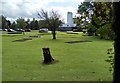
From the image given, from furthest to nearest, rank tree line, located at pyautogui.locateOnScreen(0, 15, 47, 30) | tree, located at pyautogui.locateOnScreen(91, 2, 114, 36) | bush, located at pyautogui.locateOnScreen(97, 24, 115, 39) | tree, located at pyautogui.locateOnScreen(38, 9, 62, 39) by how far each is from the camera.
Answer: tree line, located at pyautogui.locateOnScreen(0, 15, 47, 30) < tree, located at pyautogui.locateOnScreen(38, 9, 62, 39) < tree, located at pyautogui.locateOnScreen(91, 2, 114, 36) < bush, located at pyautogui.locateOnScreen(97, 24, 115, 39)

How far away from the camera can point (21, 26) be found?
95.4 m


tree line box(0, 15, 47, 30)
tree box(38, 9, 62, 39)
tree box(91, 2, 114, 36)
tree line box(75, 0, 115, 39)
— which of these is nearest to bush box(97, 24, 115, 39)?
tree line box(75, 0, 115, 39)

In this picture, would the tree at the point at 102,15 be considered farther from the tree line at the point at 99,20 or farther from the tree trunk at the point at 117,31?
the tree trunk at the point at 117,31

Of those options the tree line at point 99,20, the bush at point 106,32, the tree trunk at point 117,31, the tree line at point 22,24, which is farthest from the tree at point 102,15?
the tree line at point 22,24

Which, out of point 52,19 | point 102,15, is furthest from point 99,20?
point 52,19

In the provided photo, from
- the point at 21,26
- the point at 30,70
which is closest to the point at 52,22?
the point at 30,70

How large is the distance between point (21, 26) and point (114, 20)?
91.7 metres

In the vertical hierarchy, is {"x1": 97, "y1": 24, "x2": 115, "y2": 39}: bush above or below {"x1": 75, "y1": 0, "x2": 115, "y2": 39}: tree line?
below

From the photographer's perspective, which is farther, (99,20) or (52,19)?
(52,19)

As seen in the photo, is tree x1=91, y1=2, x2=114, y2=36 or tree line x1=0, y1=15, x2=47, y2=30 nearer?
tree x1=91, y1=2, x2=114, y2=36

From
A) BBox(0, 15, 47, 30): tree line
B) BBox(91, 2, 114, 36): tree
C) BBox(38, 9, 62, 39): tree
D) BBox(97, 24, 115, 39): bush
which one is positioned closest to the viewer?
BBox(97, 24, 115, 39): bush

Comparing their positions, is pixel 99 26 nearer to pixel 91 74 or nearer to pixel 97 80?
pixel 97 80

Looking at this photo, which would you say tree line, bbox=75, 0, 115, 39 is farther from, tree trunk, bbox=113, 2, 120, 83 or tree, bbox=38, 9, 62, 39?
tree, bbox=38, 9, 62, 39

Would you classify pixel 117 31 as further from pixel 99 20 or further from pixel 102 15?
pixel 102 15
